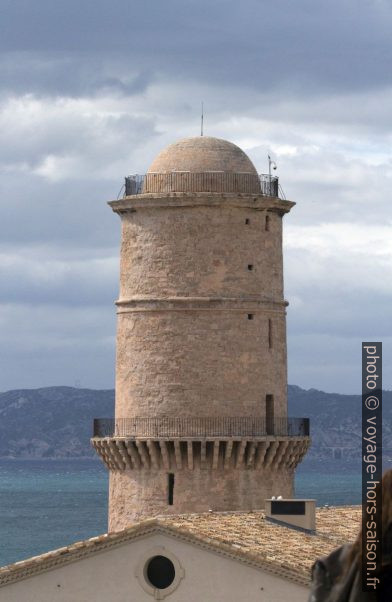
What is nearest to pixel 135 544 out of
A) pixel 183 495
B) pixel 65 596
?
pixel 65 596

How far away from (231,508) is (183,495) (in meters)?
1.30

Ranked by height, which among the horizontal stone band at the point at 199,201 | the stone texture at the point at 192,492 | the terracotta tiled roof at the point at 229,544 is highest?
the horizontal stone band at the point at 199,201

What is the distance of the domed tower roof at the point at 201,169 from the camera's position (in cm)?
4822

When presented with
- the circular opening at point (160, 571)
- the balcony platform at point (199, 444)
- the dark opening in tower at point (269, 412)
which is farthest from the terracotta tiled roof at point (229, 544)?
the dark opening in tower at point (269, 412)

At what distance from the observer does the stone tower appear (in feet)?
155

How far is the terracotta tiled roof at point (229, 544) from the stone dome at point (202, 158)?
35.1 ft

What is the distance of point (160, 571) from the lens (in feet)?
129

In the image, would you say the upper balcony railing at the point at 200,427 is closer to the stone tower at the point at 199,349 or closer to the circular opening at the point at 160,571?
the stone tower at the point at 199,349

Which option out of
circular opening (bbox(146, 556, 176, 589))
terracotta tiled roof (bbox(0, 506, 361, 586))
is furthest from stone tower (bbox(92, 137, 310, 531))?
circular opening (bbox(146, 556, 176, 589))

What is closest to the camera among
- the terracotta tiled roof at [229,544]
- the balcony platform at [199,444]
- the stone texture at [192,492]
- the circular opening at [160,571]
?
the terracotta tiled roof at [229,544]

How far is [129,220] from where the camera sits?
48719mm

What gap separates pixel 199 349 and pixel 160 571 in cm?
931

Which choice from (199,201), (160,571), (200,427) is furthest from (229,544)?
(199,201)

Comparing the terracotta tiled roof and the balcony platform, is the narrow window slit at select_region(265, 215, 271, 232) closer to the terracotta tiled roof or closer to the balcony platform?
the balcony platform
